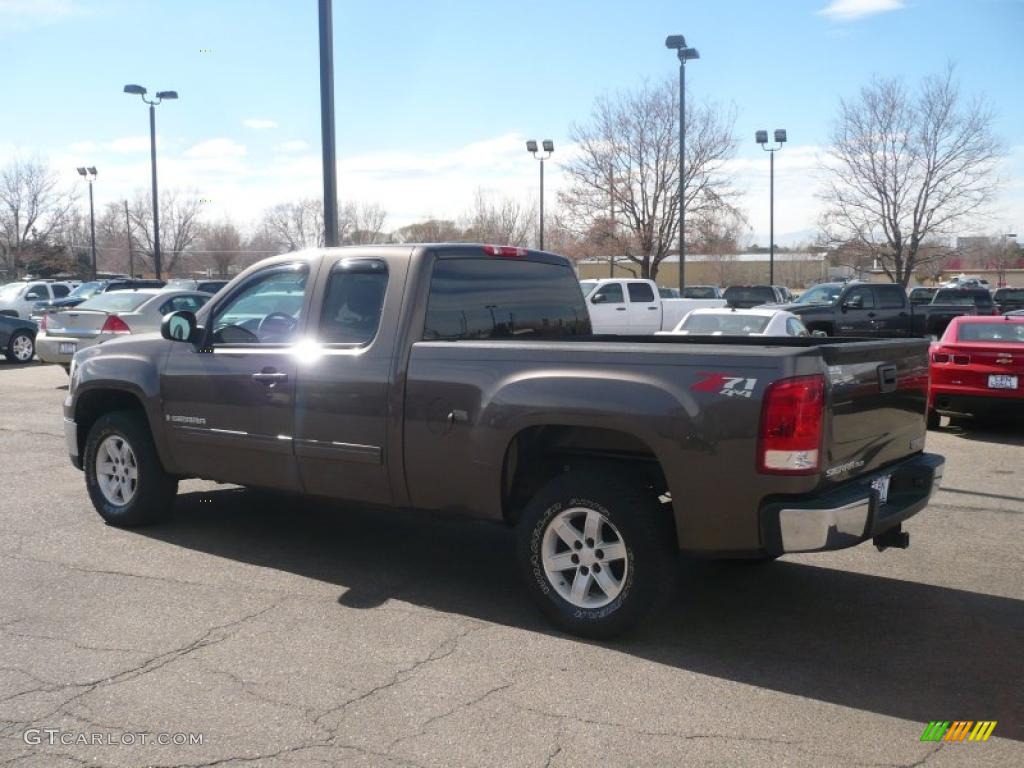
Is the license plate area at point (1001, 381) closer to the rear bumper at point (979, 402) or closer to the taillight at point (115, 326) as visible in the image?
the rear bumper at point (979, 402)

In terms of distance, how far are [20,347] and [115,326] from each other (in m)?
8.63

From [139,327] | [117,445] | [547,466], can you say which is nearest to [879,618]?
[547,466]

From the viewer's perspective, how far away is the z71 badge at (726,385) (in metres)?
4.42

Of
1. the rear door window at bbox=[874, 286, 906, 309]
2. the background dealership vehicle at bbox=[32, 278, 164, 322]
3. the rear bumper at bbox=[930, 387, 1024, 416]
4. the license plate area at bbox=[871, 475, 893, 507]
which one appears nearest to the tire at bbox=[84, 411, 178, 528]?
the license plate area at bbox=[871, 475, 893, 507]

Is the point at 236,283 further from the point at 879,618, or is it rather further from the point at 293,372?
the point at 879,618

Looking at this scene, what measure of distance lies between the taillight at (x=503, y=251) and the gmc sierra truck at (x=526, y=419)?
0.02 m

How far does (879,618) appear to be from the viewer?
209 inches

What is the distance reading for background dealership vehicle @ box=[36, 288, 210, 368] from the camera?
15578mm

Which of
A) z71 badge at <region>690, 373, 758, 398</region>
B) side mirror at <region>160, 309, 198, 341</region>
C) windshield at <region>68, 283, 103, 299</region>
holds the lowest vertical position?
z71 badge at <region>690, 373, 758, 398</region>

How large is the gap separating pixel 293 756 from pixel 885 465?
10.6 ft

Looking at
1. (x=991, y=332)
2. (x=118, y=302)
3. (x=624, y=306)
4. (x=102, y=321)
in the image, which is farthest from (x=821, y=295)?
(x=102, y=321)

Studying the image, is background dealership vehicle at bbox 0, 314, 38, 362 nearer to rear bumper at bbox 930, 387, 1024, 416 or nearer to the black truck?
the black truck

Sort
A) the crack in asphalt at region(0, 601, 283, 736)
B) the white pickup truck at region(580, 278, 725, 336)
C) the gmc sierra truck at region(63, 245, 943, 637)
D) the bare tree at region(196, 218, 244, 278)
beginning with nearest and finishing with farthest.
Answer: the crack in asphalt at region(0, 601, 283, 736) → the gmc sierra truck at region(63, 245, 943, 637) → the white pickup truck at region(580, 278, 725, 336) → the bare tree at region(196, 218, 244, 278)

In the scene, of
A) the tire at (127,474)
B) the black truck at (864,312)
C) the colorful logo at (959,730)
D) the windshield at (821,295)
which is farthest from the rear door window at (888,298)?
the colorful logo at (959,730)
